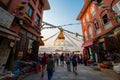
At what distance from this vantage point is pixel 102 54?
457 inches

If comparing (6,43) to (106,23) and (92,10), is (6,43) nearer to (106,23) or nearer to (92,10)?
(106,23)

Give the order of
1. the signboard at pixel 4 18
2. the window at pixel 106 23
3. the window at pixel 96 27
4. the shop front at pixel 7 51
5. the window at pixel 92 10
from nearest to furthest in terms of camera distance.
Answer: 1. the signboard at pixel 4 18
2. the shop front at pixel 7 51
3. the window at pixel 106 23
4. the window at pixel 96 27
5. the window at pixel 92 10

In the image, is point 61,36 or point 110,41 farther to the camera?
point 61,36

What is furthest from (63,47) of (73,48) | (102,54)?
(102,54)

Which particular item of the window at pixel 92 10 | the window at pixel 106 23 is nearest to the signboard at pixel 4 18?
the window at pixel 106 23

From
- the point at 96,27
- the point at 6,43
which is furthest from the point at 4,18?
the point at 96,27

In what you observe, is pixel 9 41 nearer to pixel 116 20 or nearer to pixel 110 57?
pixel 110 57

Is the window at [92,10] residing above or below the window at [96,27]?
above

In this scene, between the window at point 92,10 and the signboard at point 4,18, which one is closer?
the signboard at point 4,18

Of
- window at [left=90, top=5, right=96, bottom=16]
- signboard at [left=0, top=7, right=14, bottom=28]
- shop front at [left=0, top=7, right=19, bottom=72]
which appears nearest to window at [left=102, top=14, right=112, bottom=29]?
window at [left=90, top=5, right=96, bottom=16]

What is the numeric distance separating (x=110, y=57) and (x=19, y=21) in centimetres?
966

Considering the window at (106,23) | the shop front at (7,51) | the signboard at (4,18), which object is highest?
the window at (106,23)

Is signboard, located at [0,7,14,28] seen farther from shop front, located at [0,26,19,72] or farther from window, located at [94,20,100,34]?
window, located at [94,20,100,34]

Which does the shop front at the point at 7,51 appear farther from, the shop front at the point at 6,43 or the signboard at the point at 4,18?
the signboard at the point at 4,18
